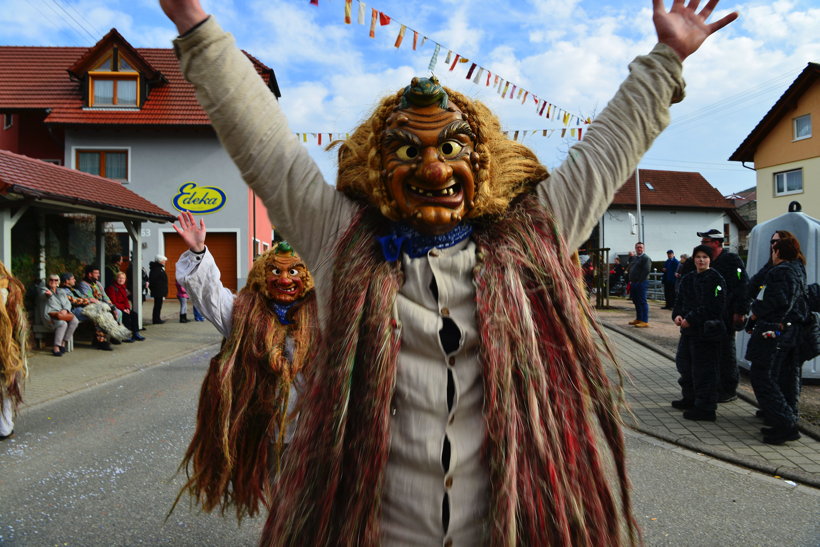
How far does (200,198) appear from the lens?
21.6m

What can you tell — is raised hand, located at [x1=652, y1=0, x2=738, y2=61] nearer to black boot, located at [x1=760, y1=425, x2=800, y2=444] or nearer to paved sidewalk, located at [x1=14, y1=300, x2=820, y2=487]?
paved sidewalk, located at [x1=14, y1=300, x2=820, y2=487]

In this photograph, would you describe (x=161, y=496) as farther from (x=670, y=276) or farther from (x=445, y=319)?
(x=670, y=276)

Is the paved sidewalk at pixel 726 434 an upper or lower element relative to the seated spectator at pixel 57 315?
lower

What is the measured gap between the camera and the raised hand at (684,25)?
1.54 meters

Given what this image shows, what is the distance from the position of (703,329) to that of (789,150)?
2425 cm

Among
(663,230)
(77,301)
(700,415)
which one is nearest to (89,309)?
(77,301)

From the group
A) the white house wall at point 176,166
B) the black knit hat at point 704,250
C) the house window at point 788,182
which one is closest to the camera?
the black knit hat at point 704,250

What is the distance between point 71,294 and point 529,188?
11.3 meters

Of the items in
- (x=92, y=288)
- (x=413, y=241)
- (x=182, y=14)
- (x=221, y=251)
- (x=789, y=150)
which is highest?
(x=789, y=150)

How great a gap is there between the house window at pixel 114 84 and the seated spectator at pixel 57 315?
43.2 ft

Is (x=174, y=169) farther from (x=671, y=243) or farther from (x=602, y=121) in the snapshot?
(x=671, y=243)

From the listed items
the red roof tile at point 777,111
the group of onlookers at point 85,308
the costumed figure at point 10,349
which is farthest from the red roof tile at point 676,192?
the costumed figure at point 10,349

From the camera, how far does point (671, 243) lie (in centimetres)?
3894

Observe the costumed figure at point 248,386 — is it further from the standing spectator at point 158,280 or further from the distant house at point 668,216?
the distant house at point 668,216
